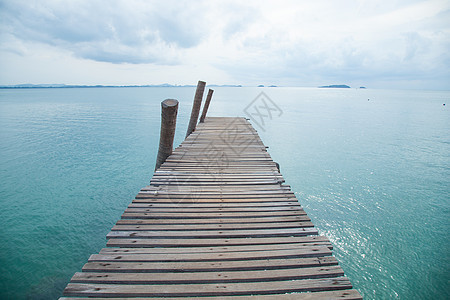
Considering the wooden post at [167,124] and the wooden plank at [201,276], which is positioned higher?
the wooden post at [167,124]

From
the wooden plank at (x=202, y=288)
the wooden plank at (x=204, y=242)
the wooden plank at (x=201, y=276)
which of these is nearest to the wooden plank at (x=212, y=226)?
the wooden plank at (x=204, y=242)

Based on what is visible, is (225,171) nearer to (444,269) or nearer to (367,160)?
(444,269)

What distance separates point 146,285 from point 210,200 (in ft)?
6.56

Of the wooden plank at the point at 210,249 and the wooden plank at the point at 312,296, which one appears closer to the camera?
the wooden plank at the point at 312,296

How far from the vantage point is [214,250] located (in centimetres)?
302

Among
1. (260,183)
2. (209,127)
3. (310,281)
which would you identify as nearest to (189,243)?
(310,281)

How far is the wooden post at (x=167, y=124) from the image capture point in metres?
6.22

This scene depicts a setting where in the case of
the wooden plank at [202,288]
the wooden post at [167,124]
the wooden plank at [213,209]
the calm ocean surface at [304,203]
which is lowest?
the calm ocean surface at [304,203]

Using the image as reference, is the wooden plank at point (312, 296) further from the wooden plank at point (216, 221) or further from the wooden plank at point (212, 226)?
the wooden plank at point (216, 221)

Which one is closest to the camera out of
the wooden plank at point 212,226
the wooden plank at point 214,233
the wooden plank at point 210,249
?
the wooden plank at point 210,249

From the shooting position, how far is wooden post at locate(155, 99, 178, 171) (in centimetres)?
622

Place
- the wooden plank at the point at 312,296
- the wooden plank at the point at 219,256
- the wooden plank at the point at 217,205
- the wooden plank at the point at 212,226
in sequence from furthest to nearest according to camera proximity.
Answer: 1. the wooden plank at the point at 217,205
2. the wooden plank at the point at 212,226
3. the wooden plank at the point at 219,256
4. the wooden plank at the point at 312,296

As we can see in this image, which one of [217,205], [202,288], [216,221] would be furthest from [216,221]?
[202,288]

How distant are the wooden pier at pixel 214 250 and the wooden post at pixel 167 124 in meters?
1.84
